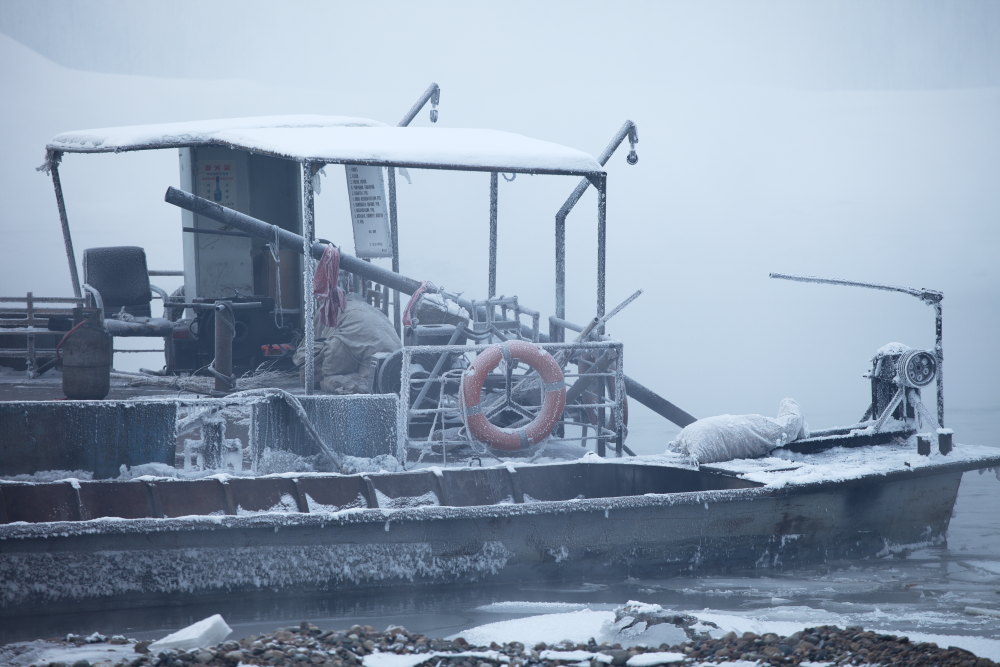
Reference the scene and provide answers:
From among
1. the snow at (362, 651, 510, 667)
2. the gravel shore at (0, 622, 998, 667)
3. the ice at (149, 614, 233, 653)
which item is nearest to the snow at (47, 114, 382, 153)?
the ice at (149, 614, 233, 653)

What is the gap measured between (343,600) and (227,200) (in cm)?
742

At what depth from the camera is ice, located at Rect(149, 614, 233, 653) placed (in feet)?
17.9

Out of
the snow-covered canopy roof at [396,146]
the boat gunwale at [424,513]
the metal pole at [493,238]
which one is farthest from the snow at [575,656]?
the metal pole at [493,238]

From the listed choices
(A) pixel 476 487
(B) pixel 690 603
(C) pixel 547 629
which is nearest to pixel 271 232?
(A) pixel 476 487

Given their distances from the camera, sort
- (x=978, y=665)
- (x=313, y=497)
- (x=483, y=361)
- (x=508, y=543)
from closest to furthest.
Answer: (x=978, y=665) < (x=508, y=543) < (x=313, y=497) < (x=483, y=361)

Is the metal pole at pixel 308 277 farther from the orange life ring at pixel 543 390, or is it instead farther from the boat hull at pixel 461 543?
the boat hull at pixel 461 543

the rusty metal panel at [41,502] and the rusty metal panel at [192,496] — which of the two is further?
the rusty metal panel at [192,496]

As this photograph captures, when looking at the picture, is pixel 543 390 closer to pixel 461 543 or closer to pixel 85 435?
pixel 461 543

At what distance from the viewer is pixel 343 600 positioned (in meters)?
6.97

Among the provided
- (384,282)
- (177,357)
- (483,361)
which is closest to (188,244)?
(177,357)

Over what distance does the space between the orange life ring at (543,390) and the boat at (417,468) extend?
2 centimetres

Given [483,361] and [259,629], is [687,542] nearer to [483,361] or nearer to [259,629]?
[483,361]

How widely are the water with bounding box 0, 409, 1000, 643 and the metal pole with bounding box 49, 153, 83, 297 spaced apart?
6324 mm

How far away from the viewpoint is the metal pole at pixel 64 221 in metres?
11.8
